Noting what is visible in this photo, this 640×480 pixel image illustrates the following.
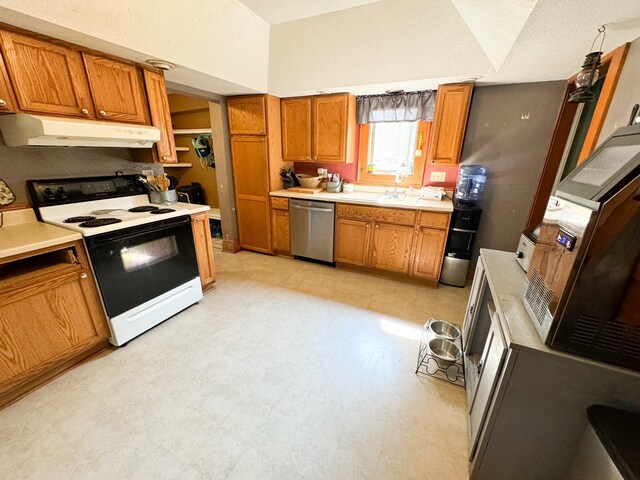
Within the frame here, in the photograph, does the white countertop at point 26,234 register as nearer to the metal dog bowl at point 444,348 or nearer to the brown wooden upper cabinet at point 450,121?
the metal dog bowl at point 444,348

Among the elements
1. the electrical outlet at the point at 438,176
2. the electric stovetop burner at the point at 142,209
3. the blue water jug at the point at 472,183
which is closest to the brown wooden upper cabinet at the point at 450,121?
the blue water jug at the point at 472,183

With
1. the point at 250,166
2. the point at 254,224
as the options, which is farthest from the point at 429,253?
the point at 250,166

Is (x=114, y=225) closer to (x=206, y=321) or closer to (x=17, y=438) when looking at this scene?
(x=206, y=321)

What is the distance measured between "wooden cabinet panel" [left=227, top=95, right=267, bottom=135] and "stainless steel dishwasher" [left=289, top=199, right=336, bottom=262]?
102 centimetres

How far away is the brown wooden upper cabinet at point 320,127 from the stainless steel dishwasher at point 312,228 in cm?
65

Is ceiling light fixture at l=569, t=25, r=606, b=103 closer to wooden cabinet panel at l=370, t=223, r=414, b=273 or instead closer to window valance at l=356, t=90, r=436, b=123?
window valance at l=356, t=90, r=436, b=123

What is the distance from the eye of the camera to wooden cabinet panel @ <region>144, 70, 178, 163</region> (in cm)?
220

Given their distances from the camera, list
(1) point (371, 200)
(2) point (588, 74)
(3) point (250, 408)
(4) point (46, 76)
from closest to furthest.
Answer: (2) point (588, 74) → (3) point (250, 408) → (4) point (46, 76) → (1) point (371, 200)

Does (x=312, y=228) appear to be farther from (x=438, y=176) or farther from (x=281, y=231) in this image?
(x=438, y=176)

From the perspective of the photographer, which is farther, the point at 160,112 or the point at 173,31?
the point at 160,112

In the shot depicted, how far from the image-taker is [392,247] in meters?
2.97

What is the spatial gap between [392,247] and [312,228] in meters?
1.04

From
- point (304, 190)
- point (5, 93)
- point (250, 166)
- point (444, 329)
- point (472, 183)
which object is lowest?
point (444, 329)

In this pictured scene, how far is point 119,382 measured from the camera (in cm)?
170
